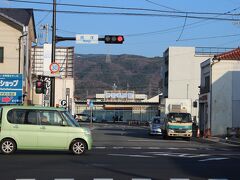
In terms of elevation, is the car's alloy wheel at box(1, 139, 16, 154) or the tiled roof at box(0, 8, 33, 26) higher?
the tiled roof at box(0, 8, 33, 26)

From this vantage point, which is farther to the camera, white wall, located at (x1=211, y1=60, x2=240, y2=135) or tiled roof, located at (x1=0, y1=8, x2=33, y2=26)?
tiled roof, located at (x1=0, y1=8, x2=33, y2=26)

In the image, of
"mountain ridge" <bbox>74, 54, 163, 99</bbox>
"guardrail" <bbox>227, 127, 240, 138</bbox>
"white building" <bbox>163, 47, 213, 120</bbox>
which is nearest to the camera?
"guardrail" <bbox>227, 127, 240, 138</bbox>

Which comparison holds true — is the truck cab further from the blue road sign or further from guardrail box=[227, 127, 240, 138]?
the blue road sign

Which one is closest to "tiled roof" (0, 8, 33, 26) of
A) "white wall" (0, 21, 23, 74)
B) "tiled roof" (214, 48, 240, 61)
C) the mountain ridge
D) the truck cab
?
"white wall" (0, 21, 23, 74)

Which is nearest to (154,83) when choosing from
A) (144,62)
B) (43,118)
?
(144,62)

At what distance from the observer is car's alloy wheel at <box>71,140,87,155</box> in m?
21.3

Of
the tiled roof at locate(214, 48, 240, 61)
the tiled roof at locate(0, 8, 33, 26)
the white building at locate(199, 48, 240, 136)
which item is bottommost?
the white building at locate(199, 48, 240, 136)

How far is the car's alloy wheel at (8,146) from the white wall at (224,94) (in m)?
29.8

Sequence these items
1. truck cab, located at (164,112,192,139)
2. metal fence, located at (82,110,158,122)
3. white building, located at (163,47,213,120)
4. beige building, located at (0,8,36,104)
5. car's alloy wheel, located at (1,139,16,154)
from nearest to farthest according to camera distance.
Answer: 1. car's alloy wheel, located at (1,139,16,154)
2. truck cab, located at (164,112,192,139)
3. beige building, located at (0,8,36,104)
4. white building, located at (163,47,213,120)
5. metal fence, located at (82,110,158,122)

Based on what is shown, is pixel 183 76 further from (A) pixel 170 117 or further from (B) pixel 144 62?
(B) pixel 144 62

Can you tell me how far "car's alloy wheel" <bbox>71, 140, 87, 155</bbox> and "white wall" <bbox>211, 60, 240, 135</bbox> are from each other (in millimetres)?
28398

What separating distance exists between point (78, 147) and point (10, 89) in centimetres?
1546

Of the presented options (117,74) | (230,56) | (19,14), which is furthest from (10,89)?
(117,74)

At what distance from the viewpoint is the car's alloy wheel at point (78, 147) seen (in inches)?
838
